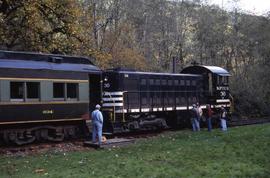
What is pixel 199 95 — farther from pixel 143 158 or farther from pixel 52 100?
pixel 143 158

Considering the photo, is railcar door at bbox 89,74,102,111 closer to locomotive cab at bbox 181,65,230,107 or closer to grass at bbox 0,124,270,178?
grass at bbox 0,124,270,178

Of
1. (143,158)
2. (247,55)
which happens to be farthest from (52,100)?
(247,55)

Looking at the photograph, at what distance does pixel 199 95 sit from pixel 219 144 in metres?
13.4

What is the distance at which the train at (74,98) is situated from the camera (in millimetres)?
20016

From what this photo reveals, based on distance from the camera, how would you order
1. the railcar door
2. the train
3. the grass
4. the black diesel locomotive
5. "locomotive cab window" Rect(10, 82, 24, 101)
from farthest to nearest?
the black diesel locomotive, the railcar door, the train, "locomotive cab window" Rect(10, 82, 24, 101), the grass

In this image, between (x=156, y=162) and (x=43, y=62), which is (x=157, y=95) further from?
(x=156, y=162)

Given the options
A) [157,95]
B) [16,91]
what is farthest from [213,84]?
[16,91]

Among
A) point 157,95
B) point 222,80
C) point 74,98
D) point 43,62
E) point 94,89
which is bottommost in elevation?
point 157,95

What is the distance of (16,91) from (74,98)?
3432 millimetres

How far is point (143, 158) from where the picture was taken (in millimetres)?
15227

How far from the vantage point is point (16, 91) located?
19969mm

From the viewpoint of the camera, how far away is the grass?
12.5 m

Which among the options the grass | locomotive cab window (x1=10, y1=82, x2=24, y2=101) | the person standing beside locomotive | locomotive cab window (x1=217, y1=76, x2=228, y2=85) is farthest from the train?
locomotive cab window (x1=217, y1=76, x2=228, y2=85)

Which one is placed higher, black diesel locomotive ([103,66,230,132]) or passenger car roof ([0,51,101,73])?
passenger car roof ([0,51,101,73])
